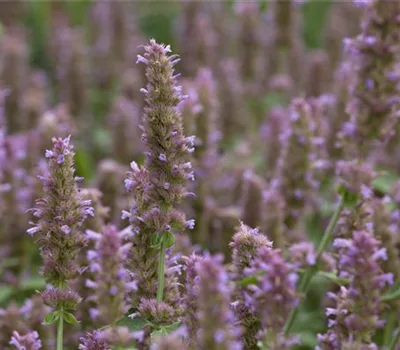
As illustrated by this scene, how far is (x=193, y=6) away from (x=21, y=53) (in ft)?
4.28

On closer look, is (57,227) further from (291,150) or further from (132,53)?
(132,53)

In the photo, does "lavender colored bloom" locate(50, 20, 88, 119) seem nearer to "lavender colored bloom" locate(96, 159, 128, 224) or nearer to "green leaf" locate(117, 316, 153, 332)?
"lavender colored bloom" locate(96, 159, 128, 224)

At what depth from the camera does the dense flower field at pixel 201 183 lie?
2080mm

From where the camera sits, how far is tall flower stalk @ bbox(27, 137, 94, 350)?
7.34 ft

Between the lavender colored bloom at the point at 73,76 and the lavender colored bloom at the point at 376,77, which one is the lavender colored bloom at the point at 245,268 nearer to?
the lavender colored bloom at the point at 376,77

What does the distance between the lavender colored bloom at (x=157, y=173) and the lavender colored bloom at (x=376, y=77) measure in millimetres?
1024

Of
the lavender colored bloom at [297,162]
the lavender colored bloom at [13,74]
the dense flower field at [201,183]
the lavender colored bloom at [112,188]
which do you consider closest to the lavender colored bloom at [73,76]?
the dense flower field at [201,183]

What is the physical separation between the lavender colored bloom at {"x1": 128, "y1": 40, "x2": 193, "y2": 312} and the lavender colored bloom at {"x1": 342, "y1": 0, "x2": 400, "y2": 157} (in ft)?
3.36

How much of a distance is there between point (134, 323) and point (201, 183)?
2.18 meters

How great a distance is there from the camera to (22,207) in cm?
413

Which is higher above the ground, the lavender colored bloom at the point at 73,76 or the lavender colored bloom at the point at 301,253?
the lavender colored bloom at the point at 73,76

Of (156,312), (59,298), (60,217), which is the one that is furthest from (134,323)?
(60,217)

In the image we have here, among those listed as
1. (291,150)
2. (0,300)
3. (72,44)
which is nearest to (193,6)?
(72,44)

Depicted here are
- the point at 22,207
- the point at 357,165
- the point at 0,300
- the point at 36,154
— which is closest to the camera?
the point at 357,165
